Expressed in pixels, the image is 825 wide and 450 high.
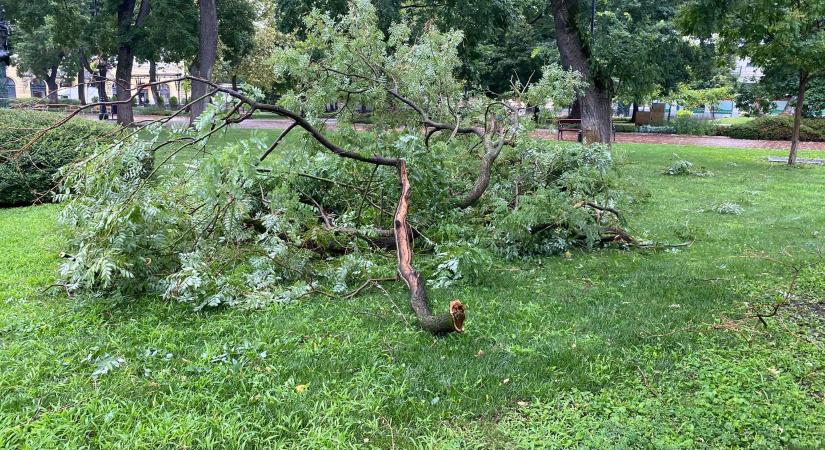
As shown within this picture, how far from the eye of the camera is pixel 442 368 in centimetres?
322

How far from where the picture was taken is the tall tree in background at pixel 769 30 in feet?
26.6

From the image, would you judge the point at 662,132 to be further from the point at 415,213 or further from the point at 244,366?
the point at 244,366

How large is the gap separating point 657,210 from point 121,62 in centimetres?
1996

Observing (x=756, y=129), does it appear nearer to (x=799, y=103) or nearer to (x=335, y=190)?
(x=799, y=103)

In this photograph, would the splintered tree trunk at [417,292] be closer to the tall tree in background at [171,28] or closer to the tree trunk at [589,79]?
the tree trunk at [589,79]

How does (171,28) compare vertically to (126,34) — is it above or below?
above

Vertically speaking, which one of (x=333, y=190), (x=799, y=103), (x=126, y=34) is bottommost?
(x=333, y=190)

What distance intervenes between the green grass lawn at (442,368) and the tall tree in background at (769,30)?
14.7 ft

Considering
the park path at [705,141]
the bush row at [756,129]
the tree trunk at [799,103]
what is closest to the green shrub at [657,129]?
the bush row at [756,129]

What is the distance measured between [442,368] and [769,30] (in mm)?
10330

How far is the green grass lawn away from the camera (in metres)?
2.63

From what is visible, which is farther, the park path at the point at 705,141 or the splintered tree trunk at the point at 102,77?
the park path at the point at 705,141

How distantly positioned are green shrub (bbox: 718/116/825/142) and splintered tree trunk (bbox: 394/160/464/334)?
877 inches

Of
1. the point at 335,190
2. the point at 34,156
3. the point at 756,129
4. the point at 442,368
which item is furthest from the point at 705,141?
the point at 442,368
